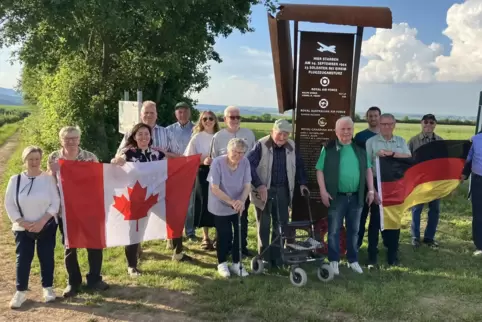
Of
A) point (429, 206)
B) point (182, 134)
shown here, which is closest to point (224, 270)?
point (182, 134)

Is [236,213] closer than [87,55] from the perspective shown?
Yes

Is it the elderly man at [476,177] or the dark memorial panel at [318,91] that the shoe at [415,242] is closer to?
the elderly man at [476,177]

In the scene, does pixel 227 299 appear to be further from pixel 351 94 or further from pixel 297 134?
pixel 351 94

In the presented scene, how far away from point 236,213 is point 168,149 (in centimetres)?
138

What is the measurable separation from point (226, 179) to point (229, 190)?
0.15 metres

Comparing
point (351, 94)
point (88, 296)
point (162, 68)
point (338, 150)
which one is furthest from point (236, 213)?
point (162, 68)

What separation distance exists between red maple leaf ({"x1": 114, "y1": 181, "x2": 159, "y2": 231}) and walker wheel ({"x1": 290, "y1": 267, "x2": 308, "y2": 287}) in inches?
78.2

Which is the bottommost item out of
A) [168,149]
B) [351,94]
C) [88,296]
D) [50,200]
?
[88,296]

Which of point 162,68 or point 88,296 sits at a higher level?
point 162,68

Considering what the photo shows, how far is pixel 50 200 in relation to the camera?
4750mm

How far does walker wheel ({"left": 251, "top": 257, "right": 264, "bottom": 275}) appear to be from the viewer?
584 centimetres

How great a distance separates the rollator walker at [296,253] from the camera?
17.9ft

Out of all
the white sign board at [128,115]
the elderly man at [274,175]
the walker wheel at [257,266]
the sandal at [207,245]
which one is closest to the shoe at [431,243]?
the elderly man at [274,175]

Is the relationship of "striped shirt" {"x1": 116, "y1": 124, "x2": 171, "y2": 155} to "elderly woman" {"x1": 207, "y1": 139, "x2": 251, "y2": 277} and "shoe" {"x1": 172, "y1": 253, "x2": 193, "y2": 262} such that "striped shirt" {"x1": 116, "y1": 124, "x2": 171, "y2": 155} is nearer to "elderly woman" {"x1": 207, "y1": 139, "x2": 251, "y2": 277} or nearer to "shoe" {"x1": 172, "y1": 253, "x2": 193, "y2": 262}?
"elderly woman" {"x1": 207, "y1": 139, "x2": 251, "y2": 277}
